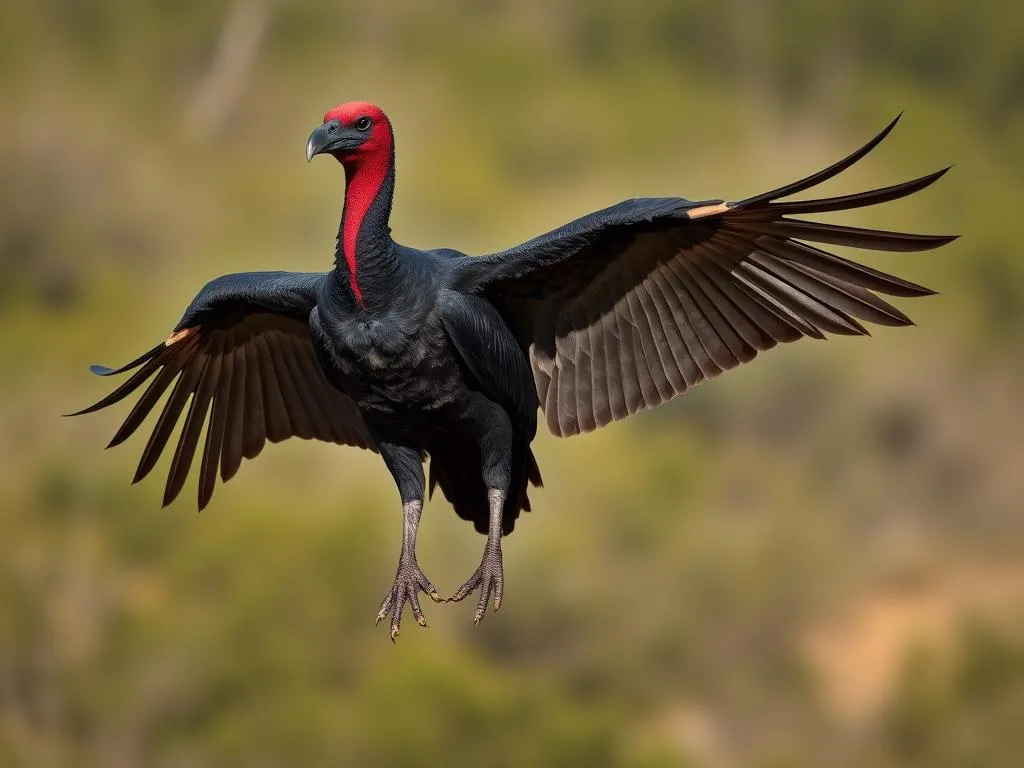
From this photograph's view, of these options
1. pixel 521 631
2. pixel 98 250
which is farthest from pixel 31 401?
pixel 521 631

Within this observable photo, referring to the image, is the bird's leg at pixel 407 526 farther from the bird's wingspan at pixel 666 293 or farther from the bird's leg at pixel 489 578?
the bird's wingspan at pixel 666 293

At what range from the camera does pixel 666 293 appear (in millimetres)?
10383

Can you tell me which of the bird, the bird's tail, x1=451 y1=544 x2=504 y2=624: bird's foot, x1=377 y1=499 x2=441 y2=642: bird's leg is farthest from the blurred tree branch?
x1=451 y1=544 x2=504 y2=624: bird's foot

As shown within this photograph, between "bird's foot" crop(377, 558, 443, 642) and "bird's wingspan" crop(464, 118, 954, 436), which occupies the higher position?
"bird's wingspan" crop(464, 118, 954, 436)

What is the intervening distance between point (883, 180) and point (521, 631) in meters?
21.1

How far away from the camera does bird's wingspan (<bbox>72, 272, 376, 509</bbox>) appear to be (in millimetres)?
11688

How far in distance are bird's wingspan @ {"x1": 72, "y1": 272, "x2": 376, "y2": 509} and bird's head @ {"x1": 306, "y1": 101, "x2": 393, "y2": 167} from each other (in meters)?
1.86

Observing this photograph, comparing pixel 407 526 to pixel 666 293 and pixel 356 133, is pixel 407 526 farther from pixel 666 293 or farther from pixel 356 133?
pixel 356 133

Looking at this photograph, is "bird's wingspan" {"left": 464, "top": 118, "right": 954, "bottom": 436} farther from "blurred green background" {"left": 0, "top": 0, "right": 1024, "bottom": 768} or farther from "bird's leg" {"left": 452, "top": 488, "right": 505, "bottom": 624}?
"blurred green background" {"left": 0, "top": 0, "right": 1024, "bottom": 768}

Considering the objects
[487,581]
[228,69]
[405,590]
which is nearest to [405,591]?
[405,590]

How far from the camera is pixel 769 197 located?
923 cm

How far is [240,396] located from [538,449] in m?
43.2

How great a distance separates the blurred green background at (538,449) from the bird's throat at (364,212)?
3306 cm

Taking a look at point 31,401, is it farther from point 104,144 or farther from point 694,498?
point 694,498
